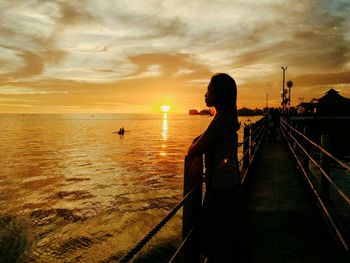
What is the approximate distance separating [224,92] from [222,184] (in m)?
0.81

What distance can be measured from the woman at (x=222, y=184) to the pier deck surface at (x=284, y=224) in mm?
1905

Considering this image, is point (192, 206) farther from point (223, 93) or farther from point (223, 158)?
point (223, 93)

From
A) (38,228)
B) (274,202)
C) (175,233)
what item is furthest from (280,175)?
(38,228)

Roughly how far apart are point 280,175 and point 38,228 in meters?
11.0

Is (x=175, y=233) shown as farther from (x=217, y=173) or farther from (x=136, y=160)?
(x=136, y=160)

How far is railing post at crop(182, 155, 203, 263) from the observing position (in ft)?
9.98

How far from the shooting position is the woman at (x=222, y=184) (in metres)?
2.68

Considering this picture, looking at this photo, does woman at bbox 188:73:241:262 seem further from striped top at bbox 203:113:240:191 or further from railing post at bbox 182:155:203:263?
railing post at bbox 182:155:203:263

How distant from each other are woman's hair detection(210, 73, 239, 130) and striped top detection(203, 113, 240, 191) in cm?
9

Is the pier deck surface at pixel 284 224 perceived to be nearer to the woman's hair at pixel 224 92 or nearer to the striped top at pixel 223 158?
the striped top at pixel 223 158

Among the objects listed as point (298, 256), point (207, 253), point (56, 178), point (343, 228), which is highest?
point (207, 253)

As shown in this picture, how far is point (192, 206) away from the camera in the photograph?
10.7 feet

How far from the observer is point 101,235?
12.8 metres

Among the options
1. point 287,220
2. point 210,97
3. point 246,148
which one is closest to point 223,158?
point 210,97
